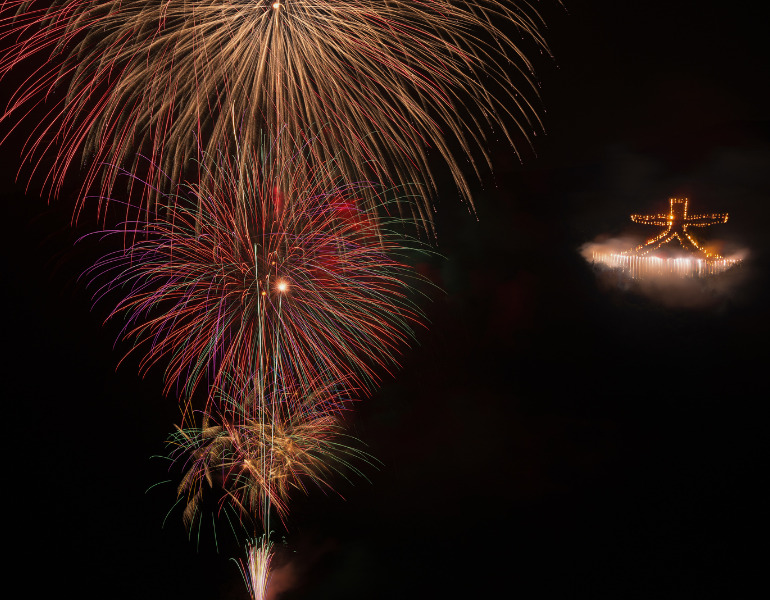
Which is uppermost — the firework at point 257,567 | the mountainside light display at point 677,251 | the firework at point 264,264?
the mountainside light display at point 677,251

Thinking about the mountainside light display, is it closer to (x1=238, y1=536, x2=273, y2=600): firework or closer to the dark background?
the dark background

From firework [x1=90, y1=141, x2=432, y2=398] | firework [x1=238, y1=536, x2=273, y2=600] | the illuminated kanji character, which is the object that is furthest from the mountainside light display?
firework [x1=238, y1=536, x2=273, y2=600]

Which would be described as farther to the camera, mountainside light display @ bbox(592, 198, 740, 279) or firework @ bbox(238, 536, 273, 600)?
firework @ bbox(238, 536, 273, 600)

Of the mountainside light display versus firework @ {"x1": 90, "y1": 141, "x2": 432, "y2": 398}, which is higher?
the mountainside light display

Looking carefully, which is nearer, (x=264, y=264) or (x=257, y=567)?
(x=264, y=264)

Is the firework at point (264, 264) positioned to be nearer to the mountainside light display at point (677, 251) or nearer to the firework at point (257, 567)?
the mountainside light display at point (677, 251)

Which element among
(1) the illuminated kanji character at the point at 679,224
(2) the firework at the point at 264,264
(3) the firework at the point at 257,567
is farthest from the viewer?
(3) the firework at the point at 257,567

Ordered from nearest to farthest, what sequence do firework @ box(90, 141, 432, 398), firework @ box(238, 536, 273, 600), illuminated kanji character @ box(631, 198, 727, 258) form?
1. firework @ box(90, 141, 432, 398)
2. illuminated kanji character @ box(631, 198, 727, 258)
3. firework @ box(238, 536, 273, 600)

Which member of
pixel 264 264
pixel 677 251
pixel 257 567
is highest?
pixel 677 251

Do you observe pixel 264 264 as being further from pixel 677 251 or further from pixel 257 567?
pixel 257 567

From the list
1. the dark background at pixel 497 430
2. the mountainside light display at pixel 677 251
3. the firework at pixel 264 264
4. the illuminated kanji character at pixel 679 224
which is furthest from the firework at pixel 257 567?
the illuminated kanji character at pixel 679 224

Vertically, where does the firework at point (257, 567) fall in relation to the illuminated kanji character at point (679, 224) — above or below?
below

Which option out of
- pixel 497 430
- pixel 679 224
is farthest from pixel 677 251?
pixel 497 430
